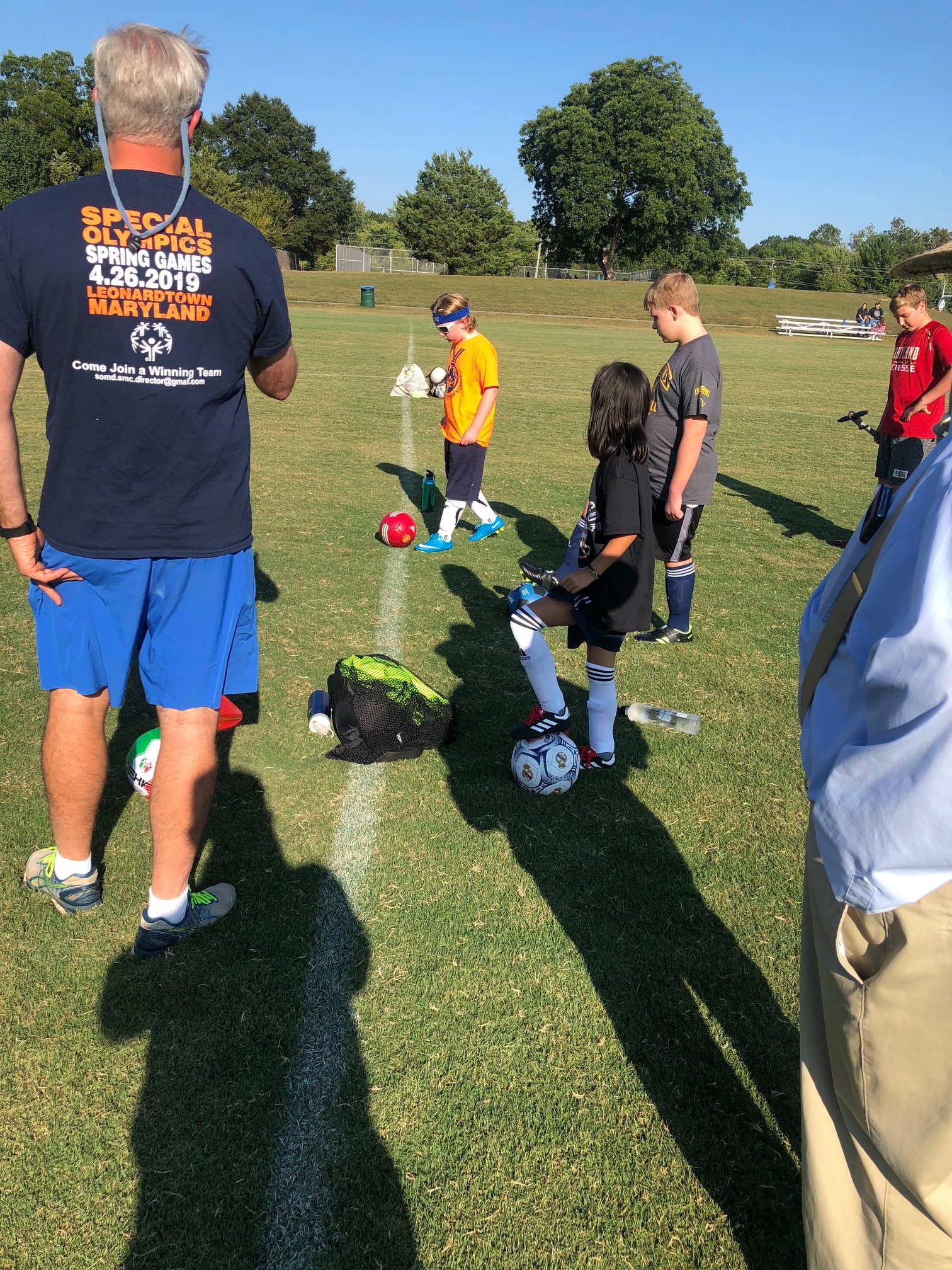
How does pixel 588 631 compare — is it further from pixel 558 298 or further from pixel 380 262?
pixel 380 262

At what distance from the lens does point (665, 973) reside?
2836mm

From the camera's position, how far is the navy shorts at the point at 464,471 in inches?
288

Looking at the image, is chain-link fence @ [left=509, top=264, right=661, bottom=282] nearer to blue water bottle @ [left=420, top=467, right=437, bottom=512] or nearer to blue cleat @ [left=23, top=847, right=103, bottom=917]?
blue water bottle @ [left=420, top=467, right=437, bottom=512]

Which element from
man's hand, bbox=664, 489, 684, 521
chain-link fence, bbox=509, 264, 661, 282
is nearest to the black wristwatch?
man's hand, bbox=664, 489, 684, 521

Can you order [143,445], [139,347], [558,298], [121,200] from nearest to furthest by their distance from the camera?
[121,200], [139,347], [143,445], [558,298]

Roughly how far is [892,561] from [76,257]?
2.06 metres

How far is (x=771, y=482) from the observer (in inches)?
433

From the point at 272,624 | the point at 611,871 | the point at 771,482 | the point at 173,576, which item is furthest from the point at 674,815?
the point at 771,482

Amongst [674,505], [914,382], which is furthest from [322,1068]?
[914,382]

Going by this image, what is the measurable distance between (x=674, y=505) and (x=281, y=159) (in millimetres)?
104243

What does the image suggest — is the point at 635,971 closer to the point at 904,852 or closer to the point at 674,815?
the point at 674,815

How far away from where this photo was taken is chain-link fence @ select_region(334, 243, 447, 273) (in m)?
66.1

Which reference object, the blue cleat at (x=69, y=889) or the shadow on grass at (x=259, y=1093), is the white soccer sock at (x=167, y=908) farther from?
the blue cleat at (x=69, y=889)

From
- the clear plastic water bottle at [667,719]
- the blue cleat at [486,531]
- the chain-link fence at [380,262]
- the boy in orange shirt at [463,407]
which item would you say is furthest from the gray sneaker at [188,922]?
the chain-link fence at [380,262]
